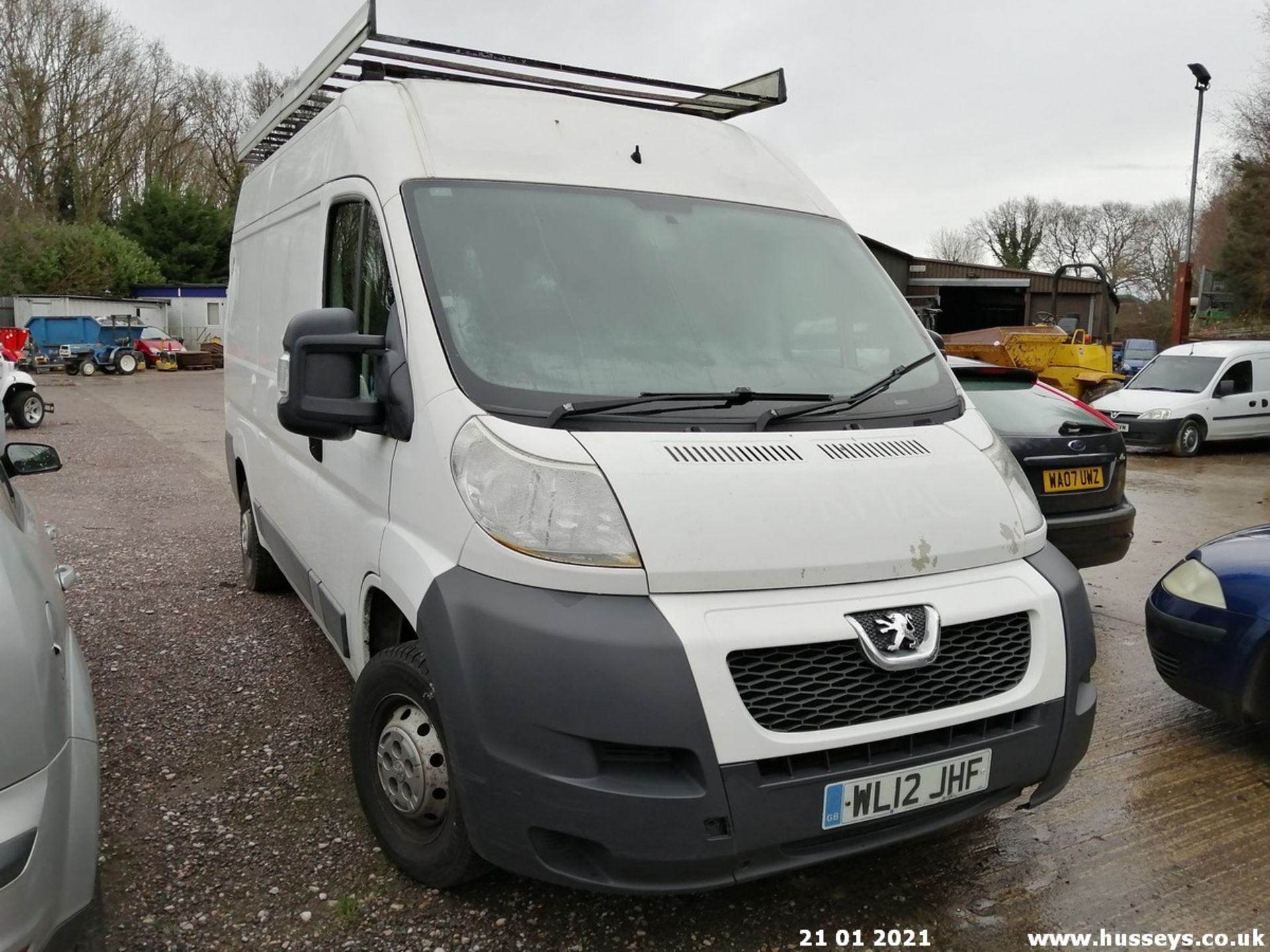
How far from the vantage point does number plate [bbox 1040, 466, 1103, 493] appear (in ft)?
18.3

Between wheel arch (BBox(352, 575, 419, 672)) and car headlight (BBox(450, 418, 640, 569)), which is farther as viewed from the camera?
wheel arch (BBox(352, 575, 419, 672))

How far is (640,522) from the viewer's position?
241cm

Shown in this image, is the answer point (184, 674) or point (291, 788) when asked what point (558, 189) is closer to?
point (291, 788)

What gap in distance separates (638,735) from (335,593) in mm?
1693

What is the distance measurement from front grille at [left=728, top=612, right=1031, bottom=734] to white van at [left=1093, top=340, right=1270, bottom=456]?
13.9m

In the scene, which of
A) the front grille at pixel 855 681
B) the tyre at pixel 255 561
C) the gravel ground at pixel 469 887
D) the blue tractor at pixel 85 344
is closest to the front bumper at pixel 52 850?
the gravel ground at pixel 469 887

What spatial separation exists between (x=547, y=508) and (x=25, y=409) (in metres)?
16.0

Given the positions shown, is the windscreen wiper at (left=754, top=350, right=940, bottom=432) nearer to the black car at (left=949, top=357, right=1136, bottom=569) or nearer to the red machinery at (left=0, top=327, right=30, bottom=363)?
the black car at (left=949, top=357, right=1136, bottom=569)

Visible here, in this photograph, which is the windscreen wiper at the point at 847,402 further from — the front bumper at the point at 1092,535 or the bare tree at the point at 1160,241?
the bare tree at the point at 1160,241

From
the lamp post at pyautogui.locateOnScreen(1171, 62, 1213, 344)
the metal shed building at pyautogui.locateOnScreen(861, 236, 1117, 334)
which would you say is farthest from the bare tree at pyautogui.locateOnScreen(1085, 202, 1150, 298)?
the lamp post at pyautogui.locateOnScreen(1171, 62, 1213, 344)

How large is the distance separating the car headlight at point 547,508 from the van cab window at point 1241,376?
635 inches

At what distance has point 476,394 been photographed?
8.68 ft

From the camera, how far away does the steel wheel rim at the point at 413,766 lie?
8.86 feet

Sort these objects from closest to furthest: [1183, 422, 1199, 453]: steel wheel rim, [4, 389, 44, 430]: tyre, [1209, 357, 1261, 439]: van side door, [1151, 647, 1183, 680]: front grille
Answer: [1151, 647, 1183, 680]: front grille < [1183, 422, 1199, 453]: steel wheel rim < [4, 389, 44, 430]: tyre < [1209, 357, 1261, 439]: van side door
